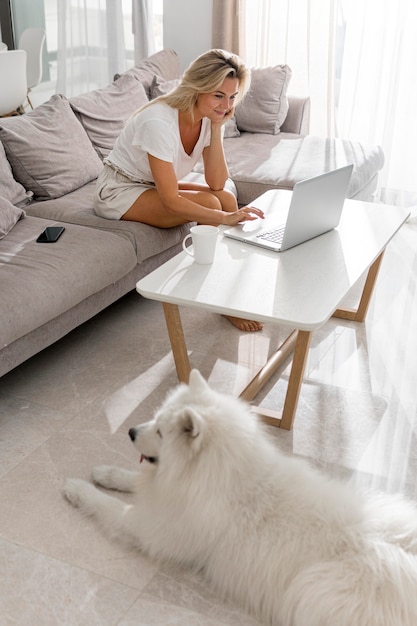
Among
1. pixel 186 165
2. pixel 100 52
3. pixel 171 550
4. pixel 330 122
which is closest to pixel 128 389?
pixel 171 550

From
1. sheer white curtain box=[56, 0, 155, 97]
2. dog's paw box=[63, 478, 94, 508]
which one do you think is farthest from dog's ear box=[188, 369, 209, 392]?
sheer white curtain box=[56, 0, 155, 97]

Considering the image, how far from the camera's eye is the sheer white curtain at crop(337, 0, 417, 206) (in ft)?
14.4

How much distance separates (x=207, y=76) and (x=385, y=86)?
236 cm

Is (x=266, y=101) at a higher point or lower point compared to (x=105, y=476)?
higher

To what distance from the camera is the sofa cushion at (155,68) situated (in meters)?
4.14

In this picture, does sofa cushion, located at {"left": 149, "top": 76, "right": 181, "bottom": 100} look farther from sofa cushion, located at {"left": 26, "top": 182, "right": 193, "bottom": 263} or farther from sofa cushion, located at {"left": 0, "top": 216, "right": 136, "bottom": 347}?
sofa cushion, located at {"left": 0, "top": 216, "right": 136, "bottom": 347}

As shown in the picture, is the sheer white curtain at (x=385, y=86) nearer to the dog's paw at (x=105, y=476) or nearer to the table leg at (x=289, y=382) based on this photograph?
the table leg at (x=289, y=382)

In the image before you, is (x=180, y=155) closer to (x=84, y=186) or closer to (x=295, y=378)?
(x=84, y=186)

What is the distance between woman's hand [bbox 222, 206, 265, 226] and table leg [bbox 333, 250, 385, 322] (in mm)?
587

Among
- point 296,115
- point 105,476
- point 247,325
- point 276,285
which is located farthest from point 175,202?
point 296,115

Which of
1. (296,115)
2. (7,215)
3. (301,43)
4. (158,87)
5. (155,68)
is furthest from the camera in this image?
(301,43)

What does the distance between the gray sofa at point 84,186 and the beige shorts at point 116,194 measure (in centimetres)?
6

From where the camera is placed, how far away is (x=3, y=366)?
222 cm

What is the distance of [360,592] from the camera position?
142cm
